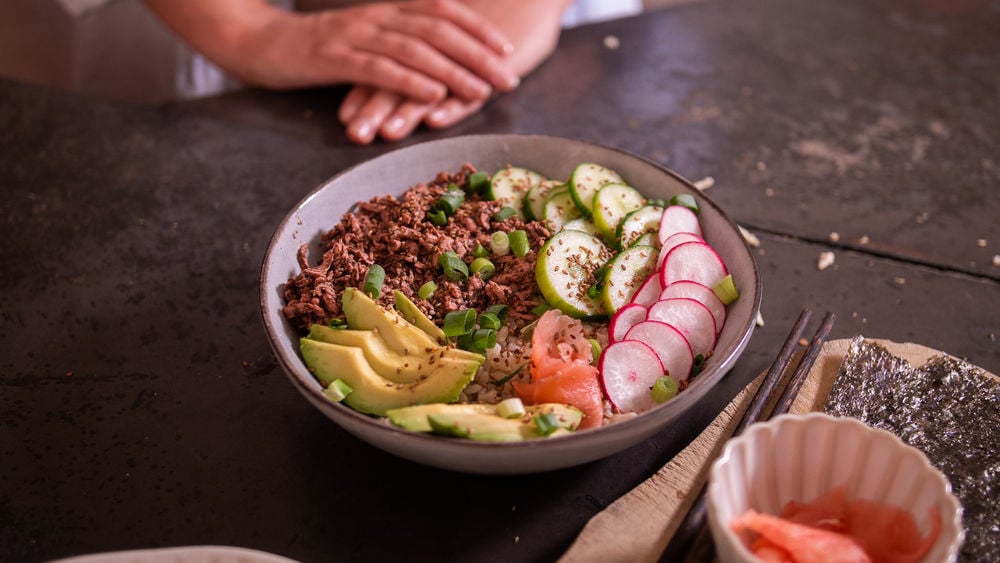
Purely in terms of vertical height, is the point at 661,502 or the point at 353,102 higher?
the point at 661,502

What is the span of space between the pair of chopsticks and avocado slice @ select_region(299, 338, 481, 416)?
47cm

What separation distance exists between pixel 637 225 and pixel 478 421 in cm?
70

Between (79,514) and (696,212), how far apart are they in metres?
1.48

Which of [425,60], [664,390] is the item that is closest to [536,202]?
[664,390]

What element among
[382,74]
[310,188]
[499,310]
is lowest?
[310,188]

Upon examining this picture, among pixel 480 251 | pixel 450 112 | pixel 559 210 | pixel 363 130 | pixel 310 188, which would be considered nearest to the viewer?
pixel 480 251

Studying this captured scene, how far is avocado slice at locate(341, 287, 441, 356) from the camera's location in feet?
5.21

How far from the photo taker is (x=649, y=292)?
5.69 ft

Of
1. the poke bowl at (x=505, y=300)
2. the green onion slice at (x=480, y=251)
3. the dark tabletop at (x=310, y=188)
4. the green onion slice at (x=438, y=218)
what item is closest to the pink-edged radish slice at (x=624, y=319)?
A: the poke bowl at (x=505, y=300)

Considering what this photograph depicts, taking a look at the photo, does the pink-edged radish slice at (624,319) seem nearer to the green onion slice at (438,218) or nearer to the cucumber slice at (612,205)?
the cucumber slice at (612,205)

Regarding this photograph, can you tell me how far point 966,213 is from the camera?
94.3 inches

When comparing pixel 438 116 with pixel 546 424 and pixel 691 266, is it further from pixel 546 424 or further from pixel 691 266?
pixel 546 424

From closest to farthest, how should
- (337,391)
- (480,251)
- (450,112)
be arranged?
(337,391) < (480,251) < (450,112)

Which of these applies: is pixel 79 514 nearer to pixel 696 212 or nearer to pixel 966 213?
pixel 696 212
